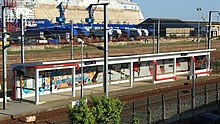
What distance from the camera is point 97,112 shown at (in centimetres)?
1311

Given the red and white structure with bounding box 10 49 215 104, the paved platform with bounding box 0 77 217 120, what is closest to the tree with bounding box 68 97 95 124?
the paved platform with bounding box 0 77 217 120

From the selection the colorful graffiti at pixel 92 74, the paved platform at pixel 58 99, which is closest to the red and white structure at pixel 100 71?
the colorful graffiti at pixel 92 74

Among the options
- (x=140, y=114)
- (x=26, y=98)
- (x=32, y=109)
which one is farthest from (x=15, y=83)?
(x=140, y=114)

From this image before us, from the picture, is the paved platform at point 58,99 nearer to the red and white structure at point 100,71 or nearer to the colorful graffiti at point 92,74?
the red and white structure at point 100,71

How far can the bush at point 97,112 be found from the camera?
40.8ft

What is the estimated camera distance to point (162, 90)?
27.7m

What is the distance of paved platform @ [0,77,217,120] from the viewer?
67.2 ft

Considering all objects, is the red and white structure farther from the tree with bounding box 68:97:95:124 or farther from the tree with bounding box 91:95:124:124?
the tree with bounding box 68:97:95:124

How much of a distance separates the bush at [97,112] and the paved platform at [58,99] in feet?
24.6

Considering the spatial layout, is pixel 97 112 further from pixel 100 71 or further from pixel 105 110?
pixel 100 71

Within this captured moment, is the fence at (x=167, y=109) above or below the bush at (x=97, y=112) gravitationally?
below

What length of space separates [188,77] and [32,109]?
16595 mm

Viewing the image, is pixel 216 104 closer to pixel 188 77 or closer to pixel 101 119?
pixel 101 119

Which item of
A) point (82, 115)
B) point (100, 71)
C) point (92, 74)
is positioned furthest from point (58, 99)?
point (82, 115)
